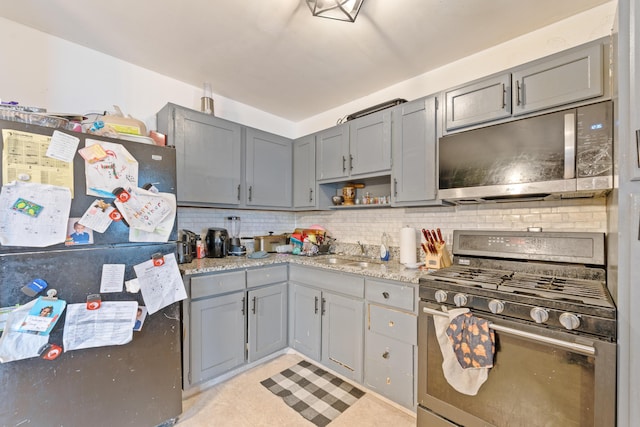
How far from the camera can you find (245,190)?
2.70 metres

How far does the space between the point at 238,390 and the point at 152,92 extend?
8.74 feet

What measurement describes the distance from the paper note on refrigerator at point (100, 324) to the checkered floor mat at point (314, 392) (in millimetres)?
1183

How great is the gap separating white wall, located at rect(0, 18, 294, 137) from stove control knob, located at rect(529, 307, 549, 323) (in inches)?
118

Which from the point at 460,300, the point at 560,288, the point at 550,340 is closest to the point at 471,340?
the point at 460,300

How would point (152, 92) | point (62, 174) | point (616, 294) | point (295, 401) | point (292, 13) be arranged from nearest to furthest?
point (616, 294), point (62, 174), point (292, 13), point (295, 401), point (152, 92)

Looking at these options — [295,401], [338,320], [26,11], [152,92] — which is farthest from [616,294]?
[26,11]

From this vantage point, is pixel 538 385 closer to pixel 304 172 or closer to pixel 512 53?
pixel 512 53

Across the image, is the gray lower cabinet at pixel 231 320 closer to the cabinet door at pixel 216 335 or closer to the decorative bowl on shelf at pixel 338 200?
the cabinet door at pixel 216 335

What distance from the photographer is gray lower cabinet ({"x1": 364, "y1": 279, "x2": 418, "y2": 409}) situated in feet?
5.65

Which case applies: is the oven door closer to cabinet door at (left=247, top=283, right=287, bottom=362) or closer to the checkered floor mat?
the checkered floor mat

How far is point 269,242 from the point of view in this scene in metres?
2.97

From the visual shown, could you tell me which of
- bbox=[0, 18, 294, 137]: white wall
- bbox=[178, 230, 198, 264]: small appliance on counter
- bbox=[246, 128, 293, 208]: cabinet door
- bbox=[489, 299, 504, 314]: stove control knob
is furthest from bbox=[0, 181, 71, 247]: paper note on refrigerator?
bbox=[489, 299, 504, 314]: stove control knob

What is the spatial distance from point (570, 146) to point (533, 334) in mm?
1009

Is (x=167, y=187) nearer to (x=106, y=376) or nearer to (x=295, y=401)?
(x=106, y=376)
